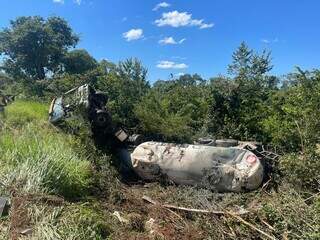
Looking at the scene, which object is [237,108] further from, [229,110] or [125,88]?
[125,88]

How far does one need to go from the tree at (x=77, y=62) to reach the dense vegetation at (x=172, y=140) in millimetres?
23742

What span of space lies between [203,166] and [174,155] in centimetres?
66

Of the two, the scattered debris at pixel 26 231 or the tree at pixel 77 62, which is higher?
the tree at pixel 77 62

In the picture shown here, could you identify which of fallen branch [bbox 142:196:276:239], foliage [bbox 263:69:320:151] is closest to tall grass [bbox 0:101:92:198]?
fallen branch [bbox 142:196:276:239]

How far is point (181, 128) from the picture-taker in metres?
8.82

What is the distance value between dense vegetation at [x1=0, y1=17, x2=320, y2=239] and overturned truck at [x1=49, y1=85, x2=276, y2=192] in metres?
0.30

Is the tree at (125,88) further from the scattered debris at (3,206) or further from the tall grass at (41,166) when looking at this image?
the scattered debris at (3,206)

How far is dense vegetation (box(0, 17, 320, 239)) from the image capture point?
15.0 feet

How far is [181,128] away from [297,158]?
3.31 metres

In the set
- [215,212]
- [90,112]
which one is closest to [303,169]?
[215,212]

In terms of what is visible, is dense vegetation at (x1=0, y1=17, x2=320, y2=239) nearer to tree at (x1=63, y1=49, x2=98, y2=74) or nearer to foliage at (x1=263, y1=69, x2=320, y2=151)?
foliage at (x1=263, y1=69, x2=320, y2=151)

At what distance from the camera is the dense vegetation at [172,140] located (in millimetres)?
4578

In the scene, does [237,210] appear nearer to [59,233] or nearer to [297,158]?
A: [297,158]

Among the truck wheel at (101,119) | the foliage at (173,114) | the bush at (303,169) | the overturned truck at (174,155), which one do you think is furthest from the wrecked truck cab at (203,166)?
the foliage at (173,114)
